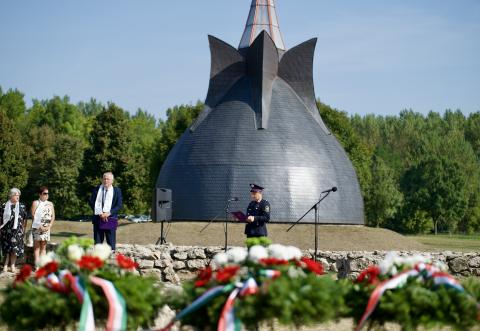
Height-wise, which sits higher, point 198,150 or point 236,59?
Answer: point 236,59

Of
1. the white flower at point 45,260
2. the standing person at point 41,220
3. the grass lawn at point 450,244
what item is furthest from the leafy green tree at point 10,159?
the white flower at point 45,260

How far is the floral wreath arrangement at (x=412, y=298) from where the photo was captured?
256 inches

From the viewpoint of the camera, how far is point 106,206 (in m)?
14.2

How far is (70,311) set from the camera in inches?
251

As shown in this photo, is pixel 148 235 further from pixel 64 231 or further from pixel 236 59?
pixel 236 59

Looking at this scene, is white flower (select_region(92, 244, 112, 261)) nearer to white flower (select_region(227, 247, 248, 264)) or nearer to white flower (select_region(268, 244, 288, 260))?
white flower (select_region(227, 247, 248, 264))

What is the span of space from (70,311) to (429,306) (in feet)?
9.92

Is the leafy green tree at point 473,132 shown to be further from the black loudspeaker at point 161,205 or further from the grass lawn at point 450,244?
the black loudspeaker at point 161,205

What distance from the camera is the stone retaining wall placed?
16.4 meters

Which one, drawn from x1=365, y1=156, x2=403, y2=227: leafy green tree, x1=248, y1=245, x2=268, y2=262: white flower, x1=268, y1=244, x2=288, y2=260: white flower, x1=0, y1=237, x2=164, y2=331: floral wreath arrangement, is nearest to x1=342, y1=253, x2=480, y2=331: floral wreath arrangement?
x1=268, y1=244, x2=288, y2=260: white flower

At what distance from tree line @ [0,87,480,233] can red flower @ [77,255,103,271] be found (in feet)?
147

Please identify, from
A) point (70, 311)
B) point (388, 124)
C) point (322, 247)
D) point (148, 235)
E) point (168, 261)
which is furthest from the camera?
point (388, 124)

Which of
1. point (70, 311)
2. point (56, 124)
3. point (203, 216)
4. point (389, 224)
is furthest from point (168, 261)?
point (56, 124)

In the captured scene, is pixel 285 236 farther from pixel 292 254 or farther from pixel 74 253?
pixel 74 253
